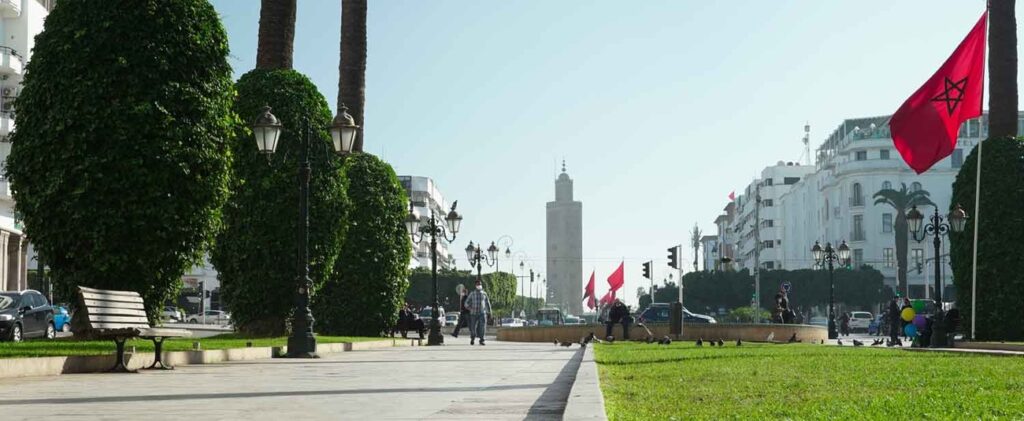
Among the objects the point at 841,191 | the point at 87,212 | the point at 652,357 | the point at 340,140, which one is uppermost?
the point at 841,191

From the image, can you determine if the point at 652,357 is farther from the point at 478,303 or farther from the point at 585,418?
the point at 478,303

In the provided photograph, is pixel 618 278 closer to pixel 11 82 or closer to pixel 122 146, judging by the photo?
pixel 11 82

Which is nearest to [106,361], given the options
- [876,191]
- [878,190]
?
[878,190]

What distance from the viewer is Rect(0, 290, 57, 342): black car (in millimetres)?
29344

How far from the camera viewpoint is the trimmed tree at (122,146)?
17719 mm

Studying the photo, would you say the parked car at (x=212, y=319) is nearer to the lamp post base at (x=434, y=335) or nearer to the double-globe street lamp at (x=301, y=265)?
the lamp post base at (x=434, y=335)

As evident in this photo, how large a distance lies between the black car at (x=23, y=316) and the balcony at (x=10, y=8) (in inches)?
1015

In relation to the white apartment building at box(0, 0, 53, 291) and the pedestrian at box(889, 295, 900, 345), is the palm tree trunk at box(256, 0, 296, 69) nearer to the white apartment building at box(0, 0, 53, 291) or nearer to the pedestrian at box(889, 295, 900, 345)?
the pedestrian at box(889, 295, 900, 345)

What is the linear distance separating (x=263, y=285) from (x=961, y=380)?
17.1 metres

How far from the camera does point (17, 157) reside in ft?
58.6

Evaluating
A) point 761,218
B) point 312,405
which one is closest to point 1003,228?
point 312,405

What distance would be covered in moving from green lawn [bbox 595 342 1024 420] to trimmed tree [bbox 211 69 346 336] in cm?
1256

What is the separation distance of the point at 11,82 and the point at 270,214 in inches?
1362

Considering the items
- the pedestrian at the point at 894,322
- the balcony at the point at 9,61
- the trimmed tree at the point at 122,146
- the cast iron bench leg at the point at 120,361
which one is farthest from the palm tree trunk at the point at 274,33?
the balcony at the point at 9,61
